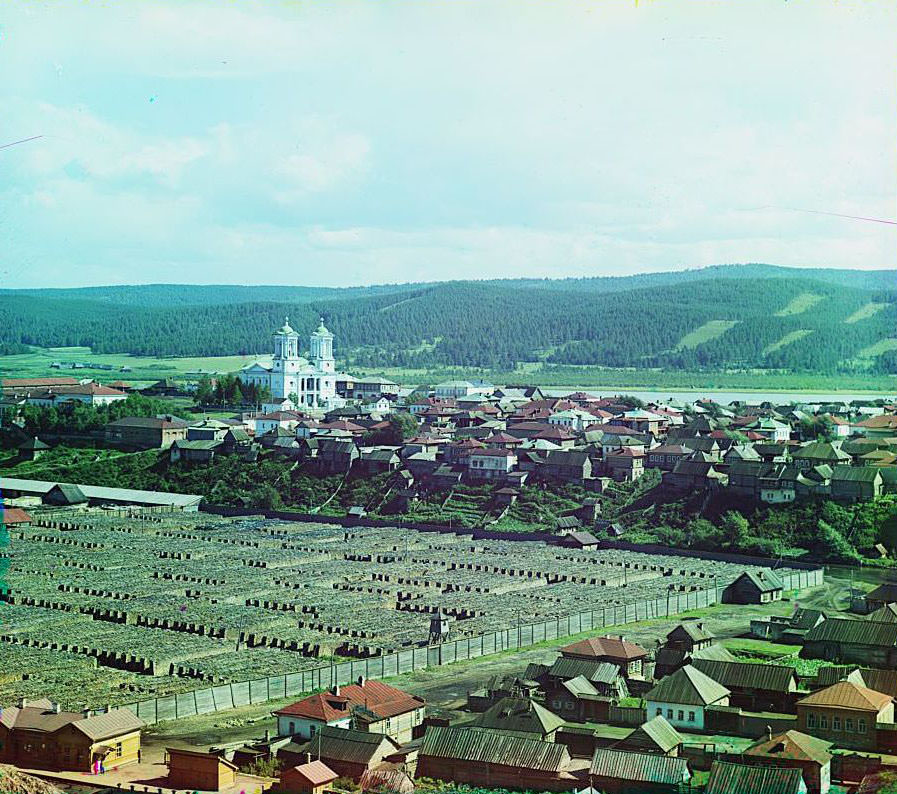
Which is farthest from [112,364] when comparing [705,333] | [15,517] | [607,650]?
[607,650]

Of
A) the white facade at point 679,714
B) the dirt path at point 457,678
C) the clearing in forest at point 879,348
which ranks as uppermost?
the clearing in forest at point 879,348

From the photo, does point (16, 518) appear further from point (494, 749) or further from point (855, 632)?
point (494, 749)

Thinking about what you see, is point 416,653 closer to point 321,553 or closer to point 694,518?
point 321,553

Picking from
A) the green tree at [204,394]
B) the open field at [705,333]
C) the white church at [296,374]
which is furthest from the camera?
the open field at [705,333]

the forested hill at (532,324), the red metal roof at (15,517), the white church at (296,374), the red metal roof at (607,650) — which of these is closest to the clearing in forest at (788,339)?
the forested hill at (532,324)

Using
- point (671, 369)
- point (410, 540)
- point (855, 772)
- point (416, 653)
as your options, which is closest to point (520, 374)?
point (671, 369)

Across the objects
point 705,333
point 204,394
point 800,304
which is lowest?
point 204,394

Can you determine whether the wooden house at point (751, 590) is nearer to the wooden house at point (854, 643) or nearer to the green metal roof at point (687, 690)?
the wooden house at point (854, 643)
